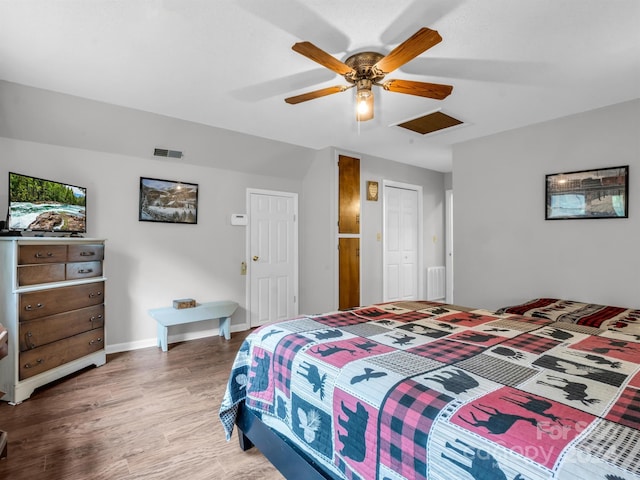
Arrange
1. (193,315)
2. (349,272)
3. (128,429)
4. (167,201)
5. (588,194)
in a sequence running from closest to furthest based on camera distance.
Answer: (128,429), (588,194), (193,315), (167,201), (349,272)

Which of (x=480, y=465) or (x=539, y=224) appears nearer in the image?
(x=480, y=465)

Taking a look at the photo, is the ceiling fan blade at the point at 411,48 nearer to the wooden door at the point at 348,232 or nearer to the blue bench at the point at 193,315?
the wooden door at the point at 348,232

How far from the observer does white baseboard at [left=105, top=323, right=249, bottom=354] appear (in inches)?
143

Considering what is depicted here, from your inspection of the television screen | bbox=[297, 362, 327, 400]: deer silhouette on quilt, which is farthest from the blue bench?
bbox=[297, 362, 327, 400]: deer silhouette on quilt

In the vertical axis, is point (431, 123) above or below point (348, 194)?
above

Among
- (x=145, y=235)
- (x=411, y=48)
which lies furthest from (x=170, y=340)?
(x=411, y=48)

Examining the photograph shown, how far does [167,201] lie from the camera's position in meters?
3.95

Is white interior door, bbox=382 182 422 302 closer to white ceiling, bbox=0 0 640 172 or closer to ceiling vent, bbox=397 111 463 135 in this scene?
ceiling vent, bbox=397 111 463 135

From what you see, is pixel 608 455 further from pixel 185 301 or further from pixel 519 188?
pixel 185 301

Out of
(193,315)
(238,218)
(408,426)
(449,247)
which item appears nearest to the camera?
(408,426)

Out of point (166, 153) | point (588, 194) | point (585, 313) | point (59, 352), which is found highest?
point (166, 153)

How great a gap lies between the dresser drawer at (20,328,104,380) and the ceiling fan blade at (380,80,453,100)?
3.24 m

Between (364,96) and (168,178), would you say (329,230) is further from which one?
(364,96)

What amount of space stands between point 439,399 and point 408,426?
0.12 meters
